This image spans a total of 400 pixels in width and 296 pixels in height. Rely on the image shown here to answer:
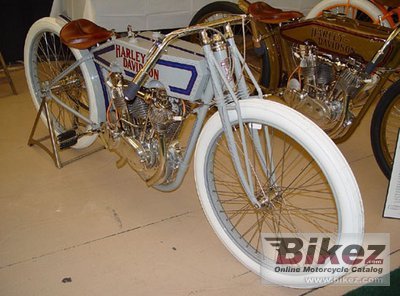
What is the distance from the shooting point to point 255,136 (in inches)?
63.7

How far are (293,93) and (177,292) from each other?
1.42 metres

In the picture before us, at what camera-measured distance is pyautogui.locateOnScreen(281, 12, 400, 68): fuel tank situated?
7.00ft

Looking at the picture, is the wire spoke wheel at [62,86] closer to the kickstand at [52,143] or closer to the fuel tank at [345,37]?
the kickstand at [52,143]

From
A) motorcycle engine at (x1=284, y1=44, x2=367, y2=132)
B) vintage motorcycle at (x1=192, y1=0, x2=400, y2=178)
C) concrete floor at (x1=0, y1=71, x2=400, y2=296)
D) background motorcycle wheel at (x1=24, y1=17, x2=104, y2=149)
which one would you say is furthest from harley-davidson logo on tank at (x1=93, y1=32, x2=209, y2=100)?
motorcycle engine at (x1=284, y1=44, x2=367, y2=132)

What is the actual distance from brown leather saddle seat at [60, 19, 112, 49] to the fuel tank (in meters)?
1.19

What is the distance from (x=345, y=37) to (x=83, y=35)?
141cm

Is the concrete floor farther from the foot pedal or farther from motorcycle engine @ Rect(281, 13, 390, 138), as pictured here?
motorcycle engine @ Rect(281, 13, 390, 138)

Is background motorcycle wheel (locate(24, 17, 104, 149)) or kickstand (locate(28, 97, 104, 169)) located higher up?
background motorcycle wheel (locate(24, 17, 104, 149))

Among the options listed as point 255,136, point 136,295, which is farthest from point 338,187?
point 136,295

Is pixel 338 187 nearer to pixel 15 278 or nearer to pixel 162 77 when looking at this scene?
pixel 162 77

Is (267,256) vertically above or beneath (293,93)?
beneath

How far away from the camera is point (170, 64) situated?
5.48 ft

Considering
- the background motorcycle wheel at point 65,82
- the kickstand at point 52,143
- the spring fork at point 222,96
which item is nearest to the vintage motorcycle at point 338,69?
the spring fork at point 222,96

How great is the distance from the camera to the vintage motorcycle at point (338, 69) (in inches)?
84.5
